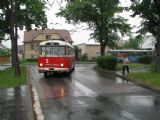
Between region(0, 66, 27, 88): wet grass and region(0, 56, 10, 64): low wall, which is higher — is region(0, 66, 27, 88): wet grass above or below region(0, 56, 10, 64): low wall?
below

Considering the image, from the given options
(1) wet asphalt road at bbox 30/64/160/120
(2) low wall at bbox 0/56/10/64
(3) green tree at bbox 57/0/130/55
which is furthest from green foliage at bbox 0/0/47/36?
(2) low wall at bbox 0/56/10/64

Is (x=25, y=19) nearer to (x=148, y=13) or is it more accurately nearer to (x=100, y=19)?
(x=100, y=19)

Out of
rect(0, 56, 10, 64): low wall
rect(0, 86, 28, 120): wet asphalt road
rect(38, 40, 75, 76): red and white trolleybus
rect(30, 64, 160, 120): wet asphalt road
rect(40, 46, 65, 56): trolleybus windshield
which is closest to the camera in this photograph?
rect(0, 86, 28, 120): wet asphalt road

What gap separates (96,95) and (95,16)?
3839 centimetres

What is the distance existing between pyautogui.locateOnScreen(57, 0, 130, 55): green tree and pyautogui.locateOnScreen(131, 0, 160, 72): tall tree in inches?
790

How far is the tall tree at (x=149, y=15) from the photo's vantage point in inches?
1163

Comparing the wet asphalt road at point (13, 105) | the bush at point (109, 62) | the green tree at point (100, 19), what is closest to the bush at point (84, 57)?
the green tree at point (100, 19)

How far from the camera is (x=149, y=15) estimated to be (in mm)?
30984

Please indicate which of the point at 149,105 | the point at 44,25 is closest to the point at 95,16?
the point at 44,25

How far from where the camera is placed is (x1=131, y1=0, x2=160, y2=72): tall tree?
1163 inches

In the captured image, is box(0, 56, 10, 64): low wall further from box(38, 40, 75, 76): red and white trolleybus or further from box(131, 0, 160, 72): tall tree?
box(131, 0, 160, 72): tall tree

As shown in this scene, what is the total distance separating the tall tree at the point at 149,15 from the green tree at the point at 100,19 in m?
20.1

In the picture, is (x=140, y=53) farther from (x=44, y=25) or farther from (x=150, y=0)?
(x=150, y=0)

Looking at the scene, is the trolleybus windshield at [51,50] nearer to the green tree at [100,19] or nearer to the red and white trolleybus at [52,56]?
the red and white trolleybus at [52,56]
